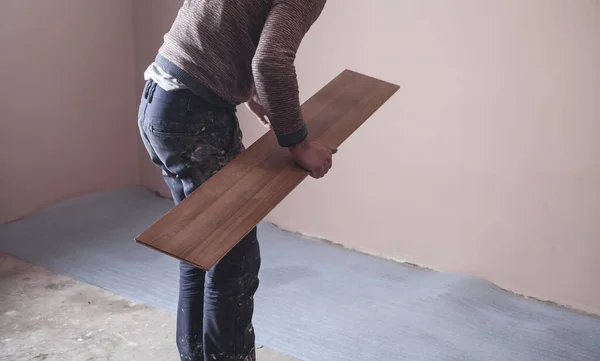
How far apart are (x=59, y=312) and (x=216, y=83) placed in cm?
119

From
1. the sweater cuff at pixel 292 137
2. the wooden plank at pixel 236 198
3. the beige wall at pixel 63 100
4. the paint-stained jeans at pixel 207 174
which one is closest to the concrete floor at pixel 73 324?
the paint-stained jeans at pixel 207 174

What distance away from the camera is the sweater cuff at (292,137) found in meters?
1.36

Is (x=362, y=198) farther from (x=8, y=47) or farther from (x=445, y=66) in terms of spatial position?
(x=8, y=47)

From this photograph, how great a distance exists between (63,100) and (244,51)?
1.84 m

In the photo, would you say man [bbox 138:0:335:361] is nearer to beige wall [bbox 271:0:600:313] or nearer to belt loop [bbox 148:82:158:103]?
belt loop [bbox 148:82:158:103]

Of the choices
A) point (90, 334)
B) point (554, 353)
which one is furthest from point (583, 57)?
point (90, 334)

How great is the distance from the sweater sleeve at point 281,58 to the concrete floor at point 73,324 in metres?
0.92

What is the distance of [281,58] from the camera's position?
1.24 m

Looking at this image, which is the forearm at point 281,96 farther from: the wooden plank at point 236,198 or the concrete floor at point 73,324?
the concrete floor at point 73,324

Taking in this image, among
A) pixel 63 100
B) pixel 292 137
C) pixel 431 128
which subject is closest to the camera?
pixel 292 137

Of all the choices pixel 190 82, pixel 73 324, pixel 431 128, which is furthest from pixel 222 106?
pixel 431 128

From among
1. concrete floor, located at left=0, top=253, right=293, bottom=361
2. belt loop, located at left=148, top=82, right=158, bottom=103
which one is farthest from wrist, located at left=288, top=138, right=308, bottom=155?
concrete floor, located at left=0, top=253, right=293, bottom=361

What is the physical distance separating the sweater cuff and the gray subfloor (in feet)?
2.73

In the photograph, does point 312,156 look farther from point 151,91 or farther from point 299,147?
point 151,91
